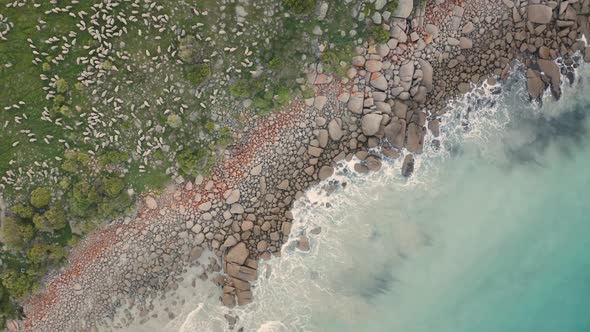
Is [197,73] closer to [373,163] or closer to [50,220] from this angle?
[373,163]

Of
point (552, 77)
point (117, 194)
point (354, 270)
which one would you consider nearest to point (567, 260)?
point (552, 77)

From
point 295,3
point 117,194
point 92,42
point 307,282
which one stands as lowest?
point 307,282

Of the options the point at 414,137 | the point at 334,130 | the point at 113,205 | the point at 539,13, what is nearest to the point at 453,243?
the point at 414,137

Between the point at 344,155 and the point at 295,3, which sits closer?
the point at 295,3

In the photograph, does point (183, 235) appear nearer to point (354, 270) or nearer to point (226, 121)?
point (226, 121)

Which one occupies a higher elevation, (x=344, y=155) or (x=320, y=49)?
(x=320, y=49)

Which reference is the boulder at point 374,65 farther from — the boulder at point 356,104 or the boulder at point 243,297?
the boulder at point 243,297
